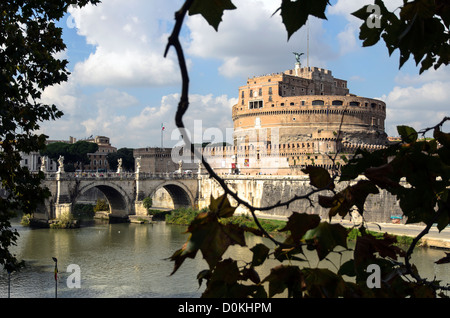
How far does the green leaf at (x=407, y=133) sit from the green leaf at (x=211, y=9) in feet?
3.13

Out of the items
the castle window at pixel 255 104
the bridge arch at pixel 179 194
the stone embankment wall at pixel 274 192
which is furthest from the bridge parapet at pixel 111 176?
the castle window at pixel 255 104

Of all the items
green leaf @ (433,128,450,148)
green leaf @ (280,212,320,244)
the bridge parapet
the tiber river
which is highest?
the bridge parapet

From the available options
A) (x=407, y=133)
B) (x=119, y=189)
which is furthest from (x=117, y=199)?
(x=407, y=133)

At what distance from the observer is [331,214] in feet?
5.56

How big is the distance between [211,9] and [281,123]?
40.3m

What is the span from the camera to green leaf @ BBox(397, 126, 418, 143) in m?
1.81

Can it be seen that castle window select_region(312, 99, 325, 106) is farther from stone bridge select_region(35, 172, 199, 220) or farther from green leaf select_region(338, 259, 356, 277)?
green leaf select_region(338, 259, 356, 277)

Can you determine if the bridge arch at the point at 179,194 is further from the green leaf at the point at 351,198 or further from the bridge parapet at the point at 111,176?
the green leaf at the point at 351,198

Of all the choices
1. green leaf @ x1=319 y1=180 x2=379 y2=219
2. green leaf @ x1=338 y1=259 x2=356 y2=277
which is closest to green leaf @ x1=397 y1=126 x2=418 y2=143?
green leaf @ x1=319 y1=180 x2=379 y2=219

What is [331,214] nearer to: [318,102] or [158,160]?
[318,102]

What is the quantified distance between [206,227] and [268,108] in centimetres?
4107

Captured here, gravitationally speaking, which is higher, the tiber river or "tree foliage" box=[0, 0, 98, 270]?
"tree foliage" box=[0, 0, 98, 270]

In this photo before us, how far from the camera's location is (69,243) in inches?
868
